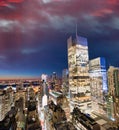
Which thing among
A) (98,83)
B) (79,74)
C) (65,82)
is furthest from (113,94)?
(65,82)

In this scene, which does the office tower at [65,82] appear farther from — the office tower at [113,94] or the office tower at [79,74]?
the office tower at [113,94]

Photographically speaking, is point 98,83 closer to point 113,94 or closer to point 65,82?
point 113,94

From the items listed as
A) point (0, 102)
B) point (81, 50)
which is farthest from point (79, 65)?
point (0, 102)

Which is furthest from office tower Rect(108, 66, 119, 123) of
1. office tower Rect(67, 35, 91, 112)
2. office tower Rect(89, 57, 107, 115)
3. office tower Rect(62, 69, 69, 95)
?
office tower Rect(62, 69, 69, 95)

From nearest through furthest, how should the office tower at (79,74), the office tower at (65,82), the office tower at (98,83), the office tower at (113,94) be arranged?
1. the office tower at (113,94)
2. the office tower at (79,74)
3. the office tower at (98,83)
4. the office tower at (65,82)

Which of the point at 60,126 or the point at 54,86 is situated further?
the point at 54,86

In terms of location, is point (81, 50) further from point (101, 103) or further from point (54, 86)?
point (54, 86)

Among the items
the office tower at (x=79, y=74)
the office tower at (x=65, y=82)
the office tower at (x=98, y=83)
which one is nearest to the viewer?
the office tower at (x=79, y=74)

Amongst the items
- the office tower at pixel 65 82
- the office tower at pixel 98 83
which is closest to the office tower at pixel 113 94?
the office tower at pixel 98 83
